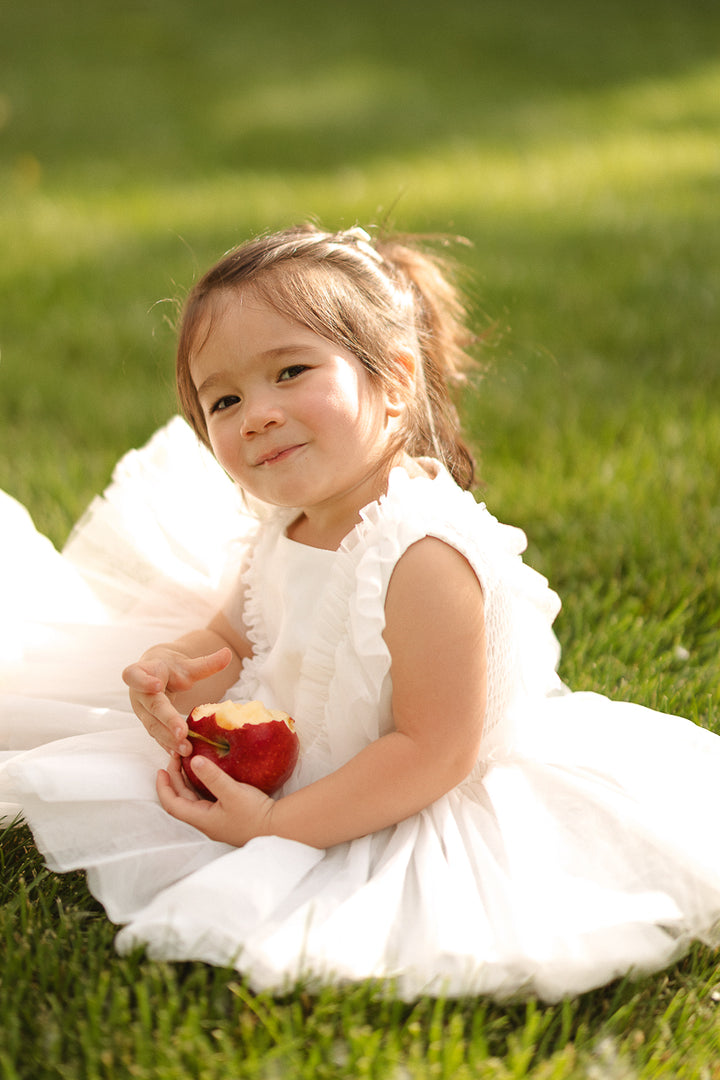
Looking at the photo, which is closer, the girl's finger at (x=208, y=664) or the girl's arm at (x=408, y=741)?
the girl's arm at (x=408, y=741)

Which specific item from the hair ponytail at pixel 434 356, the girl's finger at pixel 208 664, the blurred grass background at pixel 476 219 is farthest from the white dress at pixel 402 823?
the blurred grass background at pixel 476 219

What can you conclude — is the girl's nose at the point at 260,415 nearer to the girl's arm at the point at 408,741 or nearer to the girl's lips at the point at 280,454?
the girl's lips at the point at 280,454

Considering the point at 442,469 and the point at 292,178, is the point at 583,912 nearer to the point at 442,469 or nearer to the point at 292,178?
the point at 442,469

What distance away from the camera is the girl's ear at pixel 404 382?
2000mm

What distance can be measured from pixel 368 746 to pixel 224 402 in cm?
67

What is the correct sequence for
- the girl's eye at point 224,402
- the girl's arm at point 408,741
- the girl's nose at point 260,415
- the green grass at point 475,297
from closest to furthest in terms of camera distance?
the green grass at point 475,297, the girl's arm at point 408,741, the girl's nose at point 260,415, the girl's eye at point 224,402

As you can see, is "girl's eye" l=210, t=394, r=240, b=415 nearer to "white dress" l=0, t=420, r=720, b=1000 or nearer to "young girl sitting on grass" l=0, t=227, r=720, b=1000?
"young girl sitting on grass" l=0, t=227, r=720, b=1000

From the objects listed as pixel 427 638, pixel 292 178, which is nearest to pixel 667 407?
pixel 427 638

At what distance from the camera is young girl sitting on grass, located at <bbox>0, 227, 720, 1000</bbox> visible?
1554 mm

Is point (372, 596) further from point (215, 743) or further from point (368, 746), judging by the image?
point (215, 743)

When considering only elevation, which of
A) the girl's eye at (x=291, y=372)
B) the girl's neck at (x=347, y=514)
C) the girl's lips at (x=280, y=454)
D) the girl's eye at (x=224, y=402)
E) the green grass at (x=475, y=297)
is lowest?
the green grass at (x=475, y=297)

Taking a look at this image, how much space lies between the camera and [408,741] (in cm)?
171

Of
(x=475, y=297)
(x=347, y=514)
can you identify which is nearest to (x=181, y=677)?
(x=347, y=514)

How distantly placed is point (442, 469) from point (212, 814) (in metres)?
0.75
